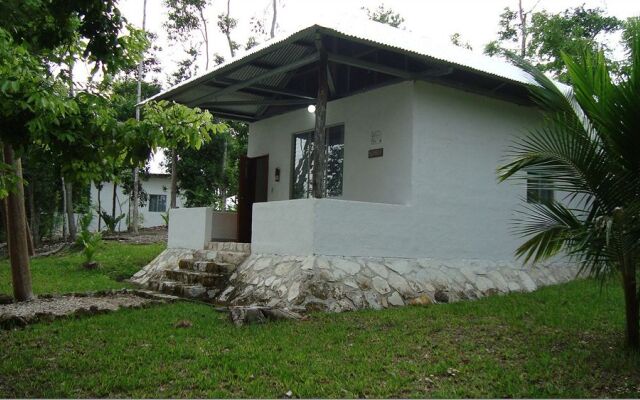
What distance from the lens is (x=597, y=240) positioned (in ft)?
15.9

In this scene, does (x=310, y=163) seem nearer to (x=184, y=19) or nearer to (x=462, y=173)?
(x=462, y=173)

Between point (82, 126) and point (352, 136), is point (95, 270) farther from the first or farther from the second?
point (82, 126)

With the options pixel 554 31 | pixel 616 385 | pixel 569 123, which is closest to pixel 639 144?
pixel 569 123

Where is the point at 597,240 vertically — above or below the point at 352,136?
below

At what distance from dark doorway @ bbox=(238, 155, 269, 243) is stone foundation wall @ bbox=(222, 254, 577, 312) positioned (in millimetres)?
2309

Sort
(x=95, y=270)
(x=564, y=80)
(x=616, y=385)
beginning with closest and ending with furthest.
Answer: (x=616, y=385) → (x=95, y=270) → (x=564, y=80)

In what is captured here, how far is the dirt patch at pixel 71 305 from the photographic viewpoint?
677 centimetres

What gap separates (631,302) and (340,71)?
22.5ft

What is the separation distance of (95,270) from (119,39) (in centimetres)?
853

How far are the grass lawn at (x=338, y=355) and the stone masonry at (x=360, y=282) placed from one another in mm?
502

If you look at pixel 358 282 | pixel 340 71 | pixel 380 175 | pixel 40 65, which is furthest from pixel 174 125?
pixel 340 71

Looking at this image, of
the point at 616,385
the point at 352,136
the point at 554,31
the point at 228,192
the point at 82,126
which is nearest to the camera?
the point at 616,385

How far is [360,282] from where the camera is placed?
26.0 ft

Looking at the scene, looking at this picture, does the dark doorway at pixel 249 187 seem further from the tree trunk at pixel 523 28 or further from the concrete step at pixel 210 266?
the tree trunk at pixel 523 28
